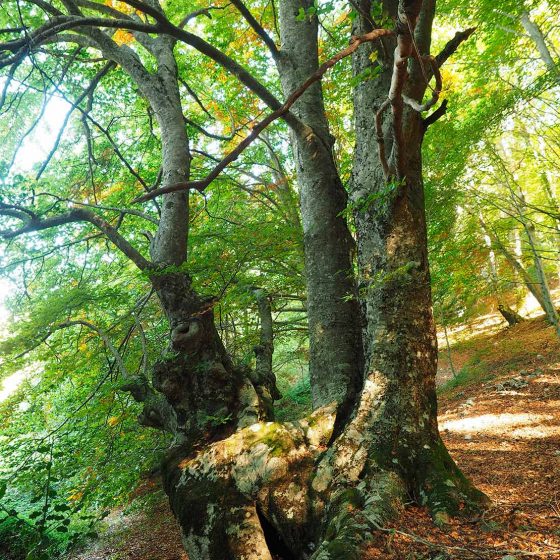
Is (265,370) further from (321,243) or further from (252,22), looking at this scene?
(252,22)

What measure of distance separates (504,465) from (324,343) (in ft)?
6.72

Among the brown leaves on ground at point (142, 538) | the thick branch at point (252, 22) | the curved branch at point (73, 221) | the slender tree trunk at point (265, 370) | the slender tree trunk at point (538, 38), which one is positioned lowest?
the brown leaves on ground at point (142, 538)

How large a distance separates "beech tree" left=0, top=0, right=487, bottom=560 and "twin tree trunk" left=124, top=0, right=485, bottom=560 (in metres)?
0.01

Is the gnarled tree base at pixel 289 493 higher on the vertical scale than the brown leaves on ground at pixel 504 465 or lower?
higher

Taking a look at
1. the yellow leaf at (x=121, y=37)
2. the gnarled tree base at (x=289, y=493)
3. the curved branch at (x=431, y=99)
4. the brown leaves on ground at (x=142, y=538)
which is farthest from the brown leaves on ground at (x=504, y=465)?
the yellow leaf at (x=121, y=37)

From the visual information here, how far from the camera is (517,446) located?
437 cm

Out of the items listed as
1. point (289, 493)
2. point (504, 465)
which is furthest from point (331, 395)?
point (504, 465)

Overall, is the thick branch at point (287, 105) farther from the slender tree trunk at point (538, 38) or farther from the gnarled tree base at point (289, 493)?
the slender tree trunk at point (538, 38)

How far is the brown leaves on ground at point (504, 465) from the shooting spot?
6.09 feet

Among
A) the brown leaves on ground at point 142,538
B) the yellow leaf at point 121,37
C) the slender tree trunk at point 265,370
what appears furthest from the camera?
the yellow leaf at point 121,37

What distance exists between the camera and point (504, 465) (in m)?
3.66

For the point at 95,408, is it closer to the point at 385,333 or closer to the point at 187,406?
the point at 187,406

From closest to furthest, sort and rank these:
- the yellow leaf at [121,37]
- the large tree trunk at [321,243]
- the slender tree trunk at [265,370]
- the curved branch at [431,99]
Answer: the curved branch at [431,99]
the large tree trunk at [321,243]
the slender tree trunk at [265,370]
the yellow leaf at [121,37]

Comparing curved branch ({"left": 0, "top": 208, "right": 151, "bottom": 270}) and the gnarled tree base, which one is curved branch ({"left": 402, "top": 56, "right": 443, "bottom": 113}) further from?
curved branch ({"left": 0, "top": 208, "right": 151, "bottom": 270})
